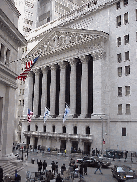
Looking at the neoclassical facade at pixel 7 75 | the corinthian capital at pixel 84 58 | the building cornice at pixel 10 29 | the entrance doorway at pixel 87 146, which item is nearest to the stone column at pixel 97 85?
the corinthian capital at pixel 84 58

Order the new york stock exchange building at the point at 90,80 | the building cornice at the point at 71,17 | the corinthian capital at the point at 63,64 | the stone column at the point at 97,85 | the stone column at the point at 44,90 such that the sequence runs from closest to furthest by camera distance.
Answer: the new york stock exchange building at the point at 90,80 → the stone column at the point at 97,85 → the building cornice at the point at 71,17 → the corinthian capital at the point at 63,64 → the stone column at the point at 44,90

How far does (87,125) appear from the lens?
164 ft

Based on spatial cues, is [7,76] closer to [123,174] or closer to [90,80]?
[123,174]

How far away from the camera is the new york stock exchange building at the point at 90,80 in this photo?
1842 inches

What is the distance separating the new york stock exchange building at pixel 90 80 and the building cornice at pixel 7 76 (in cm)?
2281

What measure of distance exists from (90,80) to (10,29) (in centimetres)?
2943

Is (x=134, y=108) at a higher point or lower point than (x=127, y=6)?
lower

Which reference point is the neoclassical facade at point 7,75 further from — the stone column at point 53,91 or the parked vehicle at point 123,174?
the stone column at point 53,91

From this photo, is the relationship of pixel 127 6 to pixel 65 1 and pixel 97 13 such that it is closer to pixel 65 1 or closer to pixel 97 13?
pixel 97 13

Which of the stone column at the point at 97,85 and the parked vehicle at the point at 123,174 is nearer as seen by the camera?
the parked vehicle at the point at 123,174

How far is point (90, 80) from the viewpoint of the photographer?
53.1 metres

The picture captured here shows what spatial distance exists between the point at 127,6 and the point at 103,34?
744 cm

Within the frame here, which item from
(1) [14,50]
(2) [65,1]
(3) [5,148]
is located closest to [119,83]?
(1) [14,50]

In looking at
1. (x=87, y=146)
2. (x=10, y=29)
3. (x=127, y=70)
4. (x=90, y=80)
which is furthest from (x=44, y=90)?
(x=10, y=29)
